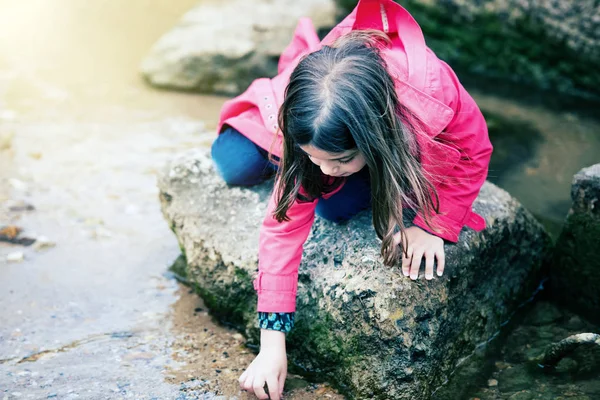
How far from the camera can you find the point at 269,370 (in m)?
2.14

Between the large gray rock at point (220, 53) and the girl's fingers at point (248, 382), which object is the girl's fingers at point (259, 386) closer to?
the girl's fingers at point (248, 382)

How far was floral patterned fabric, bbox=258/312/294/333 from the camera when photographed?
219 cm

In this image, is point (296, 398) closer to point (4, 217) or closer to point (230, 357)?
point (230, 357)

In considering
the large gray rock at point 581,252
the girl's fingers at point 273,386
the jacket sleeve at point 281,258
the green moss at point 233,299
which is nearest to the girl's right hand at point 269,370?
the girl's fingers at point 273,386

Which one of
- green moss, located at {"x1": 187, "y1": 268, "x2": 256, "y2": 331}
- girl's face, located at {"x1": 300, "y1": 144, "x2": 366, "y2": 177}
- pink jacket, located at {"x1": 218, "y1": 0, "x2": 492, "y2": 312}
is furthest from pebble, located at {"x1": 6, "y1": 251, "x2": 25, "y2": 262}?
girl's face, located at {"x1": 300, "y1": 144, "x2": 366, "y2": 177}

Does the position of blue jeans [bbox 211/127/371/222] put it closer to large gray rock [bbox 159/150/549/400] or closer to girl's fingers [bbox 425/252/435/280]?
large gray rock [bbox 159/150/549/400]

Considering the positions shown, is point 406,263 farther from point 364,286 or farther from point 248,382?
point 248,382

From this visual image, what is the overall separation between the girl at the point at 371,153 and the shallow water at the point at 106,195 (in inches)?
18.7

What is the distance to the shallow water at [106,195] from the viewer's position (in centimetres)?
241

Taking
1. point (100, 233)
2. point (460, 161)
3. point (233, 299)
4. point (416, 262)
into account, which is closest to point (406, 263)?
point (416, 262)

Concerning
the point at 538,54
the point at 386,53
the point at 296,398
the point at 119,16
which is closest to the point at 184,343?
the point at 296,398

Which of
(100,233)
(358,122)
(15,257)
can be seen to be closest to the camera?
(358,122)

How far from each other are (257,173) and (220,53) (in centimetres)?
246

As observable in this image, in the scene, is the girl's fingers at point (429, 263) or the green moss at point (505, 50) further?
the green moss at point (505, 50)
